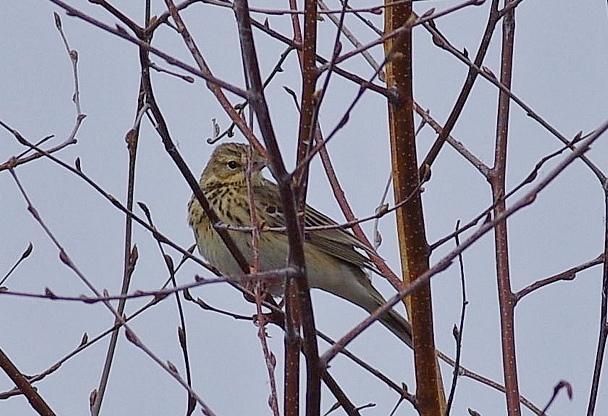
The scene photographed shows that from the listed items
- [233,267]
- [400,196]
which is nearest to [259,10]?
[400,196]

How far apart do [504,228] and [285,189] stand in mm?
1444

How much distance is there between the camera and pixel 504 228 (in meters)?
2.84

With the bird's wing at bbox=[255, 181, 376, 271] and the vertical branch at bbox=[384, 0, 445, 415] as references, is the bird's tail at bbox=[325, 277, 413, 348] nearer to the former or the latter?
the bird's wing at bbox=[255, 181, 376, 271]

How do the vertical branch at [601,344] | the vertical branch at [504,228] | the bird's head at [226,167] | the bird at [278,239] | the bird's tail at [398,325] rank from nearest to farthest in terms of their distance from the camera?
1. the vertical branch at [601,344]
2. the vertical branch at [504,228]
3. the bird's tail at [398,325]
4. the bird at [278,239]
5. the bird's head at [226,167]

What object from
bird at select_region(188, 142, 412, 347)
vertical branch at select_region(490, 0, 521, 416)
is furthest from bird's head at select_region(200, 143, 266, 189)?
vertical branch at select_region(490, 0, 521, 416)

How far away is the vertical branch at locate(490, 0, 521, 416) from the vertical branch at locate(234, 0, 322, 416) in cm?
103

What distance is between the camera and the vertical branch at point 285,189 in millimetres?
1466

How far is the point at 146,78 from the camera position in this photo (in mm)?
2311

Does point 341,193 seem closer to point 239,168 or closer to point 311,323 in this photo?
point 311,323

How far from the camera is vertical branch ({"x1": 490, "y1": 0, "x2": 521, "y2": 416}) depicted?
267 cm

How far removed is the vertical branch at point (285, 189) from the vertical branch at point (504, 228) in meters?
1.03

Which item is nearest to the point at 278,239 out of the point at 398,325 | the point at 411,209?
the point at 398,325

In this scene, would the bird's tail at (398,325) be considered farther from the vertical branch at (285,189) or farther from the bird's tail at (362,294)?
the vertical branch at (285,189)

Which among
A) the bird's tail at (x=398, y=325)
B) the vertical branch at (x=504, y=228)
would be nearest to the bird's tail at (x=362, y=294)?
the bird's tail at (x=398, y=325)
